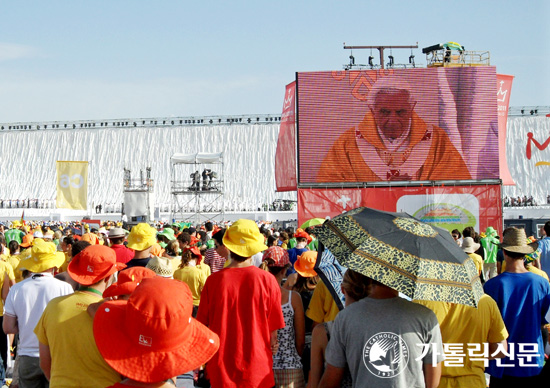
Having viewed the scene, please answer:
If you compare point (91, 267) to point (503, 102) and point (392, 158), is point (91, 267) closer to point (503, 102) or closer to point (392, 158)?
point (392, 158)

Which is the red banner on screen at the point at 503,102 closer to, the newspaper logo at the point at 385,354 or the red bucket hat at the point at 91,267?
the red bucket hat at the point at 91,267

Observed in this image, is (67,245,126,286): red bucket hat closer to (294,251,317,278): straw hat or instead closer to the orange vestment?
(294,251,317,278): straw hat

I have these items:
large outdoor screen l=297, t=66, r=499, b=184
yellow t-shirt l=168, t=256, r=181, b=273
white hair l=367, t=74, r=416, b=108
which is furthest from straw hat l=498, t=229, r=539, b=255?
white hair l=367, t=74, r=416, b=108

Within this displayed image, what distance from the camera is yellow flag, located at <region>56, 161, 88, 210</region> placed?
1948 centimetres

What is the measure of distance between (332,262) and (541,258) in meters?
4.09

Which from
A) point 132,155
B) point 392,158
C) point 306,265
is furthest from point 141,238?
point 132,155

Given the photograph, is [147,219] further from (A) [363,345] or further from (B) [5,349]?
(A) [363,345]

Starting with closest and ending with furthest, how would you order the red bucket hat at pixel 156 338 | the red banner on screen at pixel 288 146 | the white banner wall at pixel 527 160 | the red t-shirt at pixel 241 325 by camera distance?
1. the red bucket hat at pixel 156 338
2. the red t-shirt at pixel 241 325
3. the red banner on screen at pixel 288 146
4. the white banner wall at pixel 527 160

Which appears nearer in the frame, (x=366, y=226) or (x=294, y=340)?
(x=366, y=226)

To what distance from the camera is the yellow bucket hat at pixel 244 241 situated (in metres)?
3.80

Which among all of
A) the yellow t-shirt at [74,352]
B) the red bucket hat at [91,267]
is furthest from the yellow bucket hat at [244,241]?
the yellow t-shirt at [74,352]

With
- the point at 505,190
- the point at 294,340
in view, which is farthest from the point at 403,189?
the point at 505,190

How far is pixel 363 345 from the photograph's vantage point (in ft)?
8.63

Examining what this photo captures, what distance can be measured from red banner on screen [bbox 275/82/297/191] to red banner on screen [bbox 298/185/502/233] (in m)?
3.64
